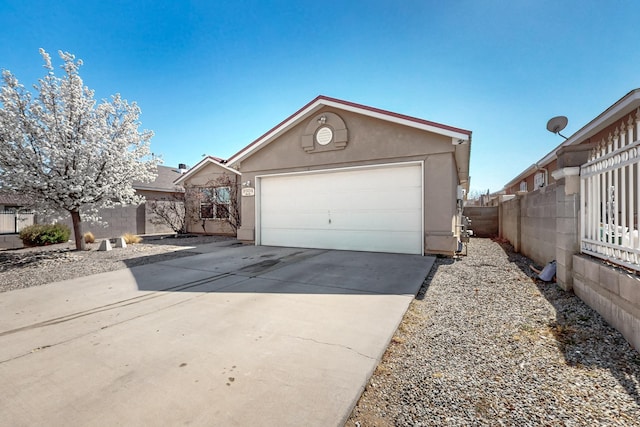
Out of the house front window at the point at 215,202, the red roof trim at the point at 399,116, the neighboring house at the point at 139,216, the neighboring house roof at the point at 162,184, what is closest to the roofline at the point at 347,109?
the red roof trim at the point at 399,116

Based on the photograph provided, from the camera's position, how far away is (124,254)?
27.1 ft

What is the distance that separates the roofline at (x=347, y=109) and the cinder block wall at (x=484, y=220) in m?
7.59

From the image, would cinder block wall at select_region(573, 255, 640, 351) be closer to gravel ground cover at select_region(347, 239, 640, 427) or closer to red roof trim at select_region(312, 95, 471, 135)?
gravel ground cover at select_region(347, 239, 640, 427)

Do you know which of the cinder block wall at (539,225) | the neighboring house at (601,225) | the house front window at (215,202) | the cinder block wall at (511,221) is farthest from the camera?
the house front window at (215,202)

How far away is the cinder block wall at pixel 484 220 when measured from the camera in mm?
13086

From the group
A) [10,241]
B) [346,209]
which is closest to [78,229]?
[10,241]

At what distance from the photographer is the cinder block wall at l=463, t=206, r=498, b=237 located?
13.1 m

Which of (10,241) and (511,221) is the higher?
(511,221)

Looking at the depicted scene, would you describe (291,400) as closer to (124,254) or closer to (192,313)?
(192,313)

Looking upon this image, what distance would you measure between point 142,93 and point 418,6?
30.4 ft

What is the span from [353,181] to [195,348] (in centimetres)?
682

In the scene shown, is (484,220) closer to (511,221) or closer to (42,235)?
(511,221)

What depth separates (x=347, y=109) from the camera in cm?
847

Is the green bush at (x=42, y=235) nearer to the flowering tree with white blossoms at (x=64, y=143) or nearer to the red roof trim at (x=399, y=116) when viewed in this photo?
the flowering tree with white blossoms at (x=64, y=143)
